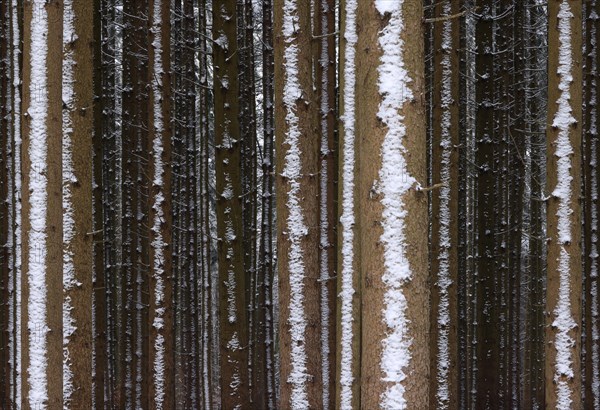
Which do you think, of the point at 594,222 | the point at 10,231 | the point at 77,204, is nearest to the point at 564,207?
the point at 594,222

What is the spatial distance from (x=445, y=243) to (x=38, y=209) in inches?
181

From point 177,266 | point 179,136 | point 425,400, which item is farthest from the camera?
point 179,136

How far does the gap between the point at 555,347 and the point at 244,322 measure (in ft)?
11.5

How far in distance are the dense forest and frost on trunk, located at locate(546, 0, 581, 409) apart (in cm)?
2

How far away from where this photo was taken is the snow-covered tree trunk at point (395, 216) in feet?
12.0

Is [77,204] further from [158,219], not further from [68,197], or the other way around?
[158,219]

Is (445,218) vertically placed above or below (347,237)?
above

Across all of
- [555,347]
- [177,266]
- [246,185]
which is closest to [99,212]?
[177,266]

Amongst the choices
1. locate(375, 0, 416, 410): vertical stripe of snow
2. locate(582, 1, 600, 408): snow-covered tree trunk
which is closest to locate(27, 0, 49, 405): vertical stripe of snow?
locate(375, 0, 416, 410): vertical stripe of snow

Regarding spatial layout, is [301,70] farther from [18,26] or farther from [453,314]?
[18,26]

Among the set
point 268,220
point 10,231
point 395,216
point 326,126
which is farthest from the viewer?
point 268,220

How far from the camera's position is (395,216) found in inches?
145

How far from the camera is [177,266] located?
10562 millimetres

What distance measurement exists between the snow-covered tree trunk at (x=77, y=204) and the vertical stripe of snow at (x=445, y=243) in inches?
158
